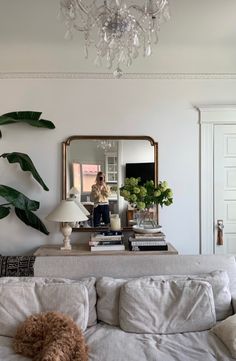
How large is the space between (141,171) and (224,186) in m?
0.87

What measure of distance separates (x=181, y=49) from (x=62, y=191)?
71.9 inches

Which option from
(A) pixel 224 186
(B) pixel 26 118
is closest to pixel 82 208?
(B) pixel 26 118

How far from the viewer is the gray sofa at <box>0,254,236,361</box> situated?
1957 mm

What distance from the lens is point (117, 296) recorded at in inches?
92.4

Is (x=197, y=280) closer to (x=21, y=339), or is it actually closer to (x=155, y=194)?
(x=155, y=194)

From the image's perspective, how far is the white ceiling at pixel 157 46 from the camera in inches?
101

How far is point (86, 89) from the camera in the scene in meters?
3.34

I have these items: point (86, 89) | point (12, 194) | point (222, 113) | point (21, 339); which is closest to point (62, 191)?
point (12, 194)

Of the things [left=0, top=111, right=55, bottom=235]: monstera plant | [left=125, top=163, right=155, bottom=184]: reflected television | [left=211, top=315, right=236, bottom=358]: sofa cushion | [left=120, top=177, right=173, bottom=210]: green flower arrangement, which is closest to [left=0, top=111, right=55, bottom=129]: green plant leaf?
[left=0, top=111, right=55, bottom=235]: monstera plant

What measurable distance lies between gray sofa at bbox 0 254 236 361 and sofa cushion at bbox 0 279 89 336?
0.04 ft

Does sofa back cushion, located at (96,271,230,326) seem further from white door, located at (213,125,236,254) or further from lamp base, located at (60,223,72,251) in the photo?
white door, located at (213,125,236,254)

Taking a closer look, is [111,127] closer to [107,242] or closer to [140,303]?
[107,242]

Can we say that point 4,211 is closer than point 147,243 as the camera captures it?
No

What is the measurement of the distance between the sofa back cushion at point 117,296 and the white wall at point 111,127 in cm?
100
